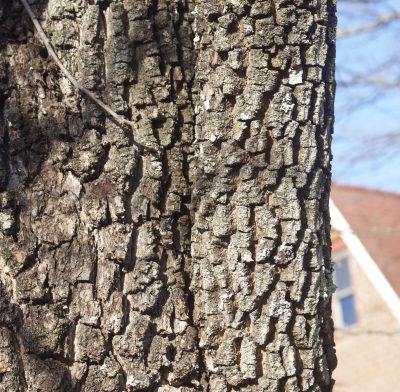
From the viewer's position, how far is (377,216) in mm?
14945

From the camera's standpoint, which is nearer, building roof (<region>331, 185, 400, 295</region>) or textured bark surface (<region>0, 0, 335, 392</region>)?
textured bark surface (<region>0, 0, 335, 392</region>)

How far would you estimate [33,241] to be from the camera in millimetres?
1926

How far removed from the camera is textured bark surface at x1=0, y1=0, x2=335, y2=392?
190 centimetres

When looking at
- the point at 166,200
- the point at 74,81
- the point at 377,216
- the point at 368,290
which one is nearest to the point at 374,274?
the point at 368,290

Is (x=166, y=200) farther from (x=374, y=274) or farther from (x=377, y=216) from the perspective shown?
(x=377, y=216)

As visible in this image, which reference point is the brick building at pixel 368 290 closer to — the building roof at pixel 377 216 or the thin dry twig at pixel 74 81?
the building roof at pixel 377 216

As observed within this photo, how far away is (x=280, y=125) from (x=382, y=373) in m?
13.0

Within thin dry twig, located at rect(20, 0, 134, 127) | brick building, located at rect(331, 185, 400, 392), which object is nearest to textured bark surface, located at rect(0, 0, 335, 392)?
thin dry twig, located at rect(20, 0, 134, 127)

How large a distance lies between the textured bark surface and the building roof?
12.0 m

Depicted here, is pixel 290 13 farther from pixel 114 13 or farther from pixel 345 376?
pixel 345 376

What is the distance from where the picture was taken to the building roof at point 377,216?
46.9 ft

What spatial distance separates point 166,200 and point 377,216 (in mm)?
13361

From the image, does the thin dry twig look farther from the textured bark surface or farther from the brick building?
the brick building

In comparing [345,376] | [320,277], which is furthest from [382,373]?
[320,277]
